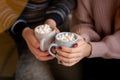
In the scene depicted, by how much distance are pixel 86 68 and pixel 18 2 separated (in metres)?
0.44

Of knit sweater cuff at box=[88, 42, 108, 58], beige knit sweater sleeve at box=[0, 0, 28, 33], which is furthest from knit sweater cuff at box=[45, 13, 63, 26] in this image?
knit sweater cuff at box=[88, 42, 108, 58]

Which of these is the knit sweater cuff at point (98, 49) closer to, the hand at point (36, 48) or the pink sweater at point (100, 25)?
the pink sweater at point (100, 25)

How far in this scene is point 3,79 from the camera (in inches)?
46.9

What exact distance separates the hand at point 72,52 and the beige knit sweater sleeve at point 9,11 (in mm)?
357

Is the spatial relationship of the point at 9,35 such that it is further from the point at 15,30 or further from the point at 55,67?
the point at 55,67

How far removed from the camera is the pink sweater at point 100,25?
924mm

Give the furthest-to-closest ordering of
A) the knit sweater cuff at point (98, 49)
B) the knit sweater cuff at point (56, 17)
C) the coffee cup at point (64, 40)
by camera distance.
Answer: the knit sweater cuff at point (56, 17), the knit sweater cuff at point (98, 49), the coffee cup at point (64, 40)

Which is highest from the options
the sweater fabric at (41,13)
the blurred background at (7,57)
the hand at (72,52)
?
the sweater fabric at (41,13)

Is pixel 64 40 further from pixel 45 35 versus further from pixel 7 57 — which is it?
pixel 7 57

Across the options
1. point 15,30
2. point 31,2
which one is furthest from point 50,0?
point 15,30

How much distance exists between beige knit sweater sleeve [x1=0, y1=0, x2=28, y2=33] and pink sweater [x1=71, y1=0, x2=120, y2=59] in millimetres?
258

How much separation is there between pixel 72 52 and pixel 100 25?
0.82ft

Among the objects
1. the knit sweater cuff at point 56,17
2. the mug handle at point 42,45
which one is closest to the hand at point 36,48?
the mug handle at point 42,45

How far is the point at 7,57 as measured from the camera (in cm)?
118
